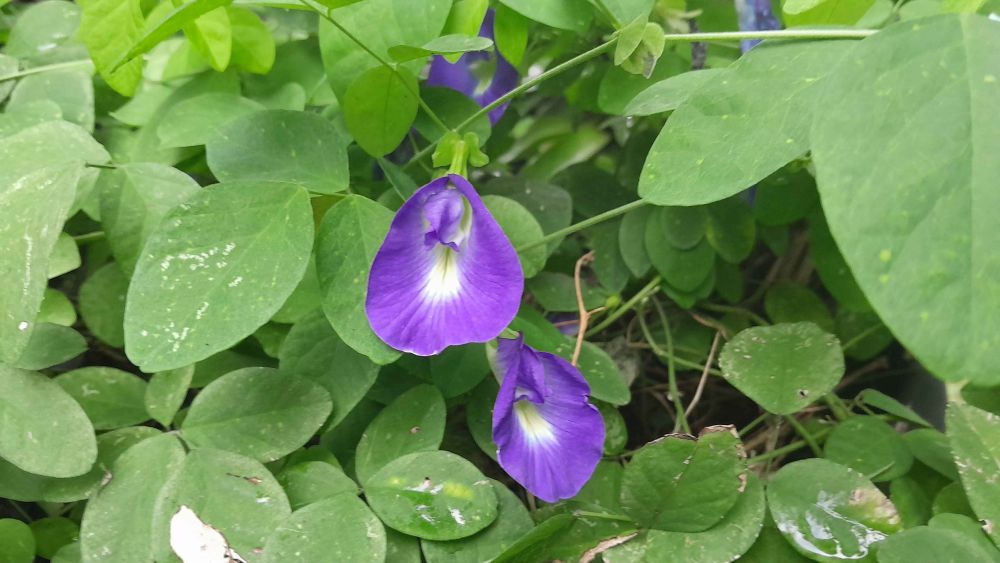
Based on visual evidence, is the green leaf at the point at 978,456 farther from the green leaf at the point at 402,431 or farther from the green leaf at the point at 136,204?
the green leaf at the point at 136,204

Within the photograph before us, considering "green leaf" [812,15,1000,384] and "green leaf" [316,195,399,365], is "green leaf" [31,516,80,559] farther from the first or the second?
"green leaf" [812,15,1000,384]

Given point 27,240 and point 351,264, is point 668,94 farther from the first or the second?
point 27,240

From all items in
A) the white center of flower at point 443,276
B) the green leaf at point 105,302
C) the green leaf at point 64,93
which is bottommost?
the green leaf at point 105,302

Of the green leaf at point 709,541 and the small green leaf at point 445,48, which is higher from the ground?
the small green leaf at point 445,48

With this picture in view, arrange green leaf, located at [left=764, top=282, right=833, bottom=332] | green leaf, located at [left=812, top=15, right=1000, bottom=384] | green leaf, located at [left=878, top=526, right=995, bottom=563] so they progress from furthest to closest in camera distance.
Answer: green leaf, located at [left=764, top=282, right=833, bottom=332], green leaf, located at [left=878, top=526, right=995, bottom=563], green leaf, located at [left=812, top=15, right=1000, bottom=384]

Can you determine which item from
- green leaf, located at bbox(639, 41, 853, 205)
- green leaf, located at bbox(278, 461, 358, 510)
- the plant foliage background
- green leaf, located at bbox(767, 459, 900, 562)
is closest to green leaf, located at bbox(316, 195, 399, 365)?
the plant foliage background

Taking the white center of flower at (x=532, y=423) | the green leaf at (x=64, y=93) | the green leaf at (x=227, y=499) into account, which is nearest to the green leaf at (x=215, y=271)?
the green leaf at (x=227, y=499)
